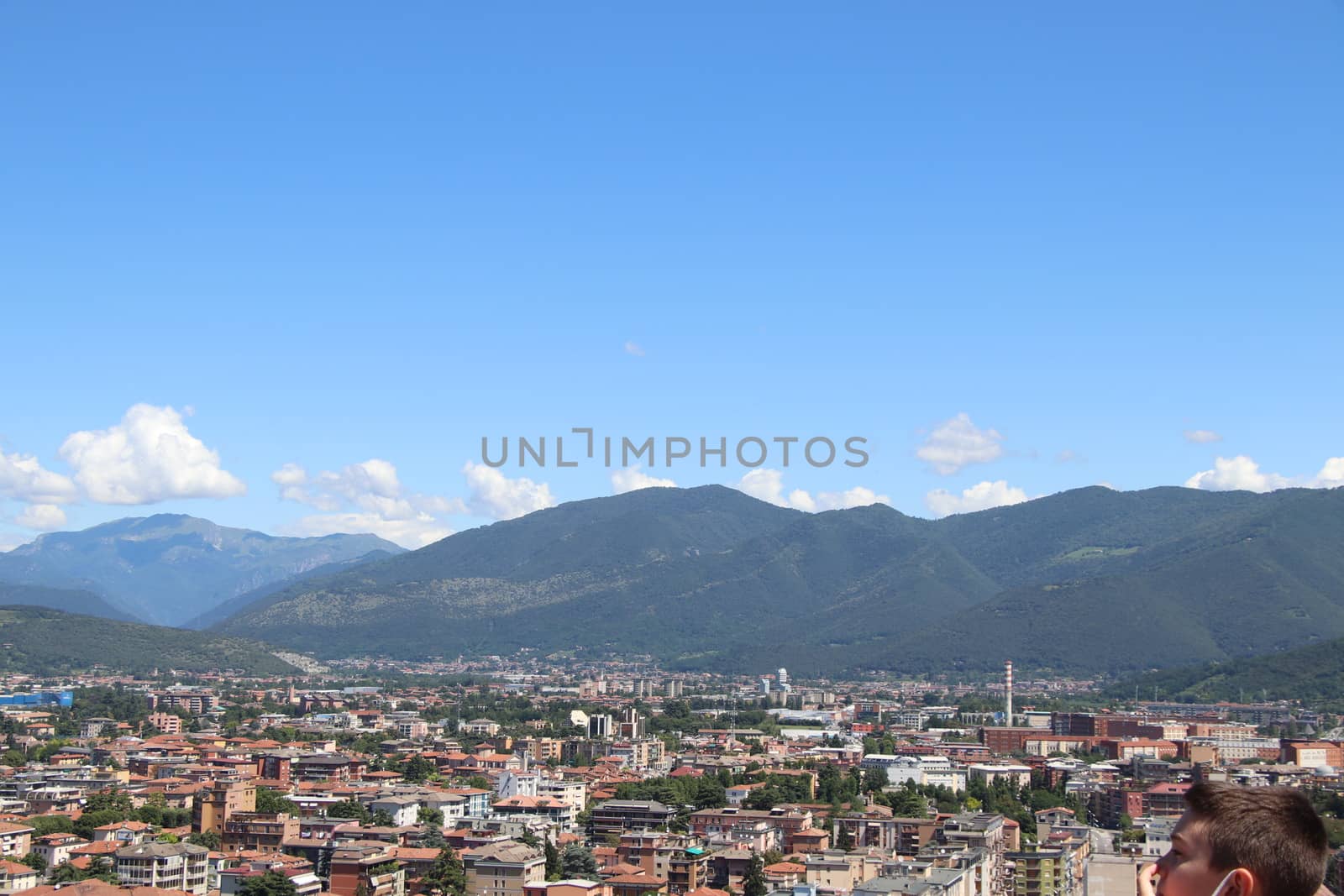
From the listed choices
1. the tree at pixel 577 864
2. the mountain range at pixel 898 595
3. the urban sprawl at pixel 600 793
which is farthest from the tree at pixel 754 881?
the mountain range at pixel 898 595

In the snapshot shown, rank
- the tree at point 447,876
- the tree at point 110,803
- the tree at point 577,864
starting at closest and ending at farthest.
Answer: the tree at point 447,876 < the tree at point 577,864 < the tree at point 110,803

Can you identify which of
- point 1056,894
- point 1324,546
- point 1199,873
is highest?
point 1324,546

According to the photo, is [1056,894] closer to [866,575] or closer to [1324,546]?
[1324,546]

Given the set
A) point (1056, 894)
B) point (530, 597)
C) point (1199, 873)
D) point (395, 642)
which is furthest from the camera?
point (530, 597)

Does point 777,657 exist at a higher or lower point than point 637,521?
lower

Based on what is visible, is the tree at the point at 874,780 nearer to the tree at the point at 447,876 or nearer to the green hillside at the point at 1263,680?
the tree at the point at 447,876

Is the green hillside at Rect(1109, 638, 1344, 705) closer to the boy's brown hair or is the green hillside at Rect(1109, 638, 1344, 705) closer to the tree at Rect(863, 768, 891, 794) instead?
the tree at Rect(863, 768, 891, 794)

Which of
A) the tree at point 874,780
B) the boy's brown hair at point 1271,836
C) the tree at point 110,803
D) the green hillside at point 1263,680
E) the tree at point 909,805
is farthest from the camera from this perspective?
the green hillside at point 1263,680

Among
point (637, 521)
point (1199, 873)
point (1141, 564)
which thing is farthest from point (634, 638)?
point (1199, 873)
